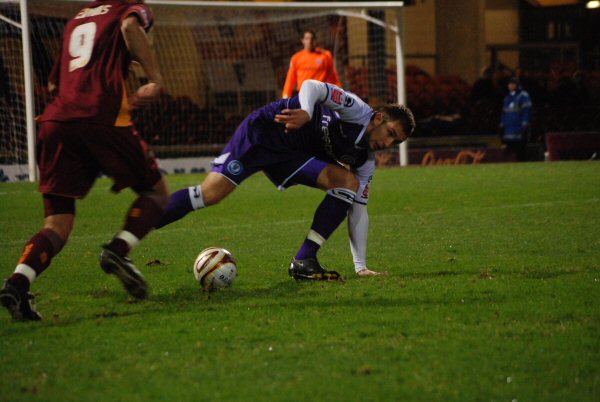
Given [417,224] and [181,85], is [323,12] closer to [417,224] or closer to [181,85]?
[181,85]

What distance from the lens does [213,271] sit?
19.9ft

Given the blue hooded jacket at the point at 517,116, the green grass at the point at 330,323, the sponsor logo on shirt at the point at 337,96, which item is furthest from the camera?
the blue hooded jacket at the point at 517,116

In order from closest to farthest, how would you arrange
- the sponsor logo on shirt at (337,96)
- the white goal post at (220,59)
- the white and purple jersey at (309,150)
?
the sponsor logo on shirt at (337,96)
the white and purple jersey at (309,150)
the white goal post at (220,59)

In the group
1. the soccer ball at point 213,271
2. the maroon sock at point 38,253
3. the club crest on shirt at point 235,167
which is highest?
the club crest on shirt at point 235,167

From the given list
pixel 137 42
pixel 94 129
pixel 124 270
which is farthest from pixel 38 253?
pixel 137 42

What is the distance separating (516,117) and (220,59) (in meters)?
6.62

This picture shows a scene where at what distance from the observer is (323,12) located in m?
19.8

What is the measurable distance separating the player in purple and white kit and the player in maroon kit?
1358 mm

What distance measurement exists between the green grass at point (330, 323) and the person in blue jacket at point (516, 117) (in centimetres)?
1144

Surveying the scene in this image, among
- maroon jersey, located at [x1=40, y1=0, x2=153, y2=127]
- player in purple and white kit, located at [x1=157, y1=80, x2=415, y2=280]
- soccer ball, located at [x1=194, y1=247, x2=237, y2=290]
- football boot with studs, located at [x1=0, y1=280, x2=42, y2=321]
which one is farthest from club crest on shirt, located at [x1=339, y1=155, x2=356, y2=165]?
football boot with studs, located at [x1=0, y1=280, x2=42, y2=321]

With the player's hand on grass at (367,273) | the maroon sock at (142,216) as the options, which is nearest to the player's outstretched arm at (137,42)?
the maroon sock at (142,216)

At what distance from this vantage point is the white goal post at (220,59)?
17844mm

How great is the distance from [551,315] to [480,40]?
1010 inches

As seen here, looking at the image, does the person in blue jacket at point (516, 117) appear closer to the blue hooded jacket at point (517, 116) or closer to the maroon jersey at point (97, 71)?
the blue hooded jacket at point (517, 116)
